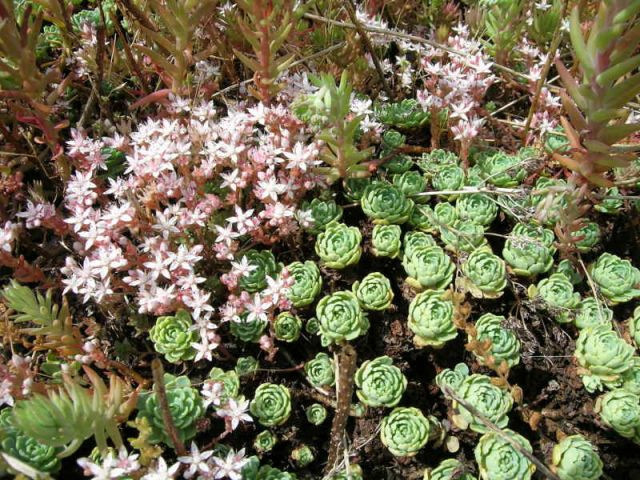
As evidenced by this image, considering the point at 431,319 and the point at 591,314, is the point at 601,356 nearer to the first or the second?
the point at 591,314

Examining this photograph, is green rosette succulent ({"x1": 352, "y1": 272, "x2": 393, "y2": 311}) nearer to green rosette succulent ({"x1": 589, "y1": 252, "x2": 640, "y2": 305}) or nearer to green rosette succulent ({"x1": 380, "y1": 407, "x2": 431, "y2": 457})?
green rosette succulent ({"x1": 380, "y1": 407, "x2": 431, "y2": 457})

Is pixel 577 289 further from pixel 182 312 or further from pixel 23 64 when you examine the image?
pixel 23 64

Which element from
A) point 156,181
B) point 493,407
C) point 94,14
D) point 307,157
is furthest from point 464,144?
point 94,14

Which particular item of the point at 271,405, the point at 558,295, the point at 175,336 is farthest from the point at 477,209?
the point at 175,336

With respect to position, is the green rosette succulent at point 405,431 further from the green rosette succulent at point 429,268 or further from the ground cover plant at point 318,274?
the green rosette succulent at point 429,268

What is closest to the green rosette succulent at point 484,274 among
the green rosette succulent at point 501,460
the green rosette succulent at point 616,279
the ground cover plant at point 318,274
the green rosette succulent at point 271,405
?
the ground cover plant at point 318,274

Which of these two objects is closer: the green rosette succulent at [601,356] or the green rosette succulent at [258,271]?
the green rosette succulent at [601,356]
